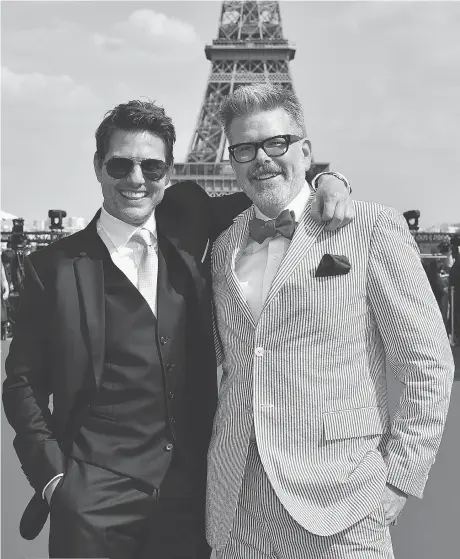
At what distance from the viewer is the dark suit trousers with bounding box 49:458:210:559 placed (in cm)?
228

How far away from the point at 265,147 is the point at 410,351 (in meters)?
0.83

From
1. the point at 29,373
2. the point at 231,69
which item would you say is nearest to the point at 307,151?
the point at 29,373

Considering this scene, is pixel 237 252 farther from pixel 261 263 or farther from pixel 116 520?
pixel 116 520

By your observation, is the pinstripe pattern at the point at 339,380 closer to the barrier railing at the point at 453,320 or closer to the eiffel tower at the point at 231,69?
the barrier railing at the point at 453,320

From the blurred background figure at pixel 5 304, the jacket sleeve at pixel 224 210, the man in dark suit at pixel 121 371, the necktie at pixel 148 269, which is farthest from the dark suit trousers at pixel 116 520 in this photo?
the blurred background figure at pixel 5 304

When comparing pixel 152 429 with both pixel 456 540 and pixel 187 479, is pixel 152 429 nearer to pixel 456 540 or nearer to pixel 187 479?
pixel 187 479

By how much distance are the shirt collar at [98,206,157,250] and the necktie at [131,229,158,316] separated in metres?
0.03

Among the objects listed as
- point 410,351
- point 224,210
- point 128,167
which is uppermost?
point 128,167

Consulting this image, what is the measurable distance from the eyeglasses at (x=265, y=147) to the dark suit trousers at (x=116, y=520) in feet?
3.90

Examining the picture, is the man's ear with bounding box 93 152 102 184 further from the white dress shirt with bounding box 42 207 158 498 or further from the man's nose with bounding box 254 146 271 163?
the man's nose with bounding box 254 146 271 163

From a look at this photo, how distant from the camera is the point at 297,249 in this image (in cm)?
222

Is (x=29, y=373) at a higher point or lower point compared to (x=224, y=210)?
lower

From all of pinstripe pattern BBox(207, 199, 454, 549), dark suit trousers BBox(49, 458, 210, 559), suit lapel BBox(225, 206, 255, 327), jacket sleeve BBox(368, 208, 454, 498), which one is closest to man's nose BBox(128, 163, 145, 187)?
suit lapel BBox(225, 206, 255, 327)

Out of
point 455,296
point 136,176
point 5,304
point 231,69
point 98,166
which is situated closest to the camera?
point 136,176
